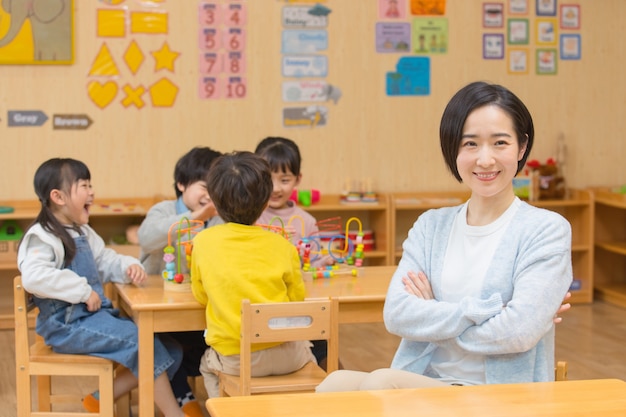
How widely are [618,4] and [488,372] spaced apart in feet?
16.7

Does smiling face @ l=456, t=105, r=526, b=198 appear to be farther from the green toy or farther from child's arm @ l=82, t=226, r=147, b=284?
the green toy

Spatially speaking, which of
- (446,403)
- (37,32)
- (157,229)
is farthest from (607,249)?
(446,403)

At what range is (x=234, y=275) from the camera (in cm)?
299

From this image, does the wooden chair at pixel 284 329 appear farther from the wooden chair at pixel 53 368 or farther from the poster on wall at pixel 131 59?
the poster on wall at pixel 131 59

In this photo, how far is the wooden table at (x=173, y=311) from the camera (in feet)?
10.2

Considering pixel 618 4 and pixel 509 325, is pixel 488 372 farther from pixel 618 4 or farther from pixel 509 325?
pixel 618 4

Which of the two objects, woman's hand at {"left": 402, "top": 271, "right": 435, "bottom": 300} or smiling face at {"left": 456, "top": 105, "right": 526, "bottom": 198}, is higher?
smiling face at {"left": 456, "top": 105, "right": 526, "bottom": 198}

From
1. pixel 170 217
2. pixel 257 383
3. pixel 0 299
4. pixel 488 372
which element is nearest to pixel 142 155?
pixel 0 299

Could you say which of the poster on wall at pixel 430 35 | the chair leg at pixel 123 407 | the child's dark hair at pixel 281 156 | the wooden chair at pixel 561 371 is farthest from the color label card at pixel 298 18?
the wooden chair at pixel 561 371

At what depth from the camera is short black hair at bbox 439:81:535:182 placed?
2135 millimetres

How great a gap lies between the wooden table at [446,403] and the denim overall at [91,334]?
5.50 feet

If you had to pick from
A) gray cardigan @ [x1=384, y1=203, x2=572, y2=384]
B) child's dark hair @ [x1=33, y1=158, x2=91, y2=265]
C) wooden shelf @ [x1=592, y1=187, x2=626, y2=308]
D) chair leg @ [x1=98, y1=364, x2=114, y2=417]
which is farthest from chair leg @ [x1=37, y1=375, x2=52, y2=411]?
wooden shelf @ [x1=592, y1=187, x2=626, y2=308]

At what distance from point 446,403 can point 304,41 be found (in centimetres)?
456

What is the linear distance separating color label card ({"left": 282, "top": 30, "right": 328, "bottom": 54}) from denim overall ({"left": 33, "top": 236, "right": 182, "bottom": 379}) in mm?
2939
